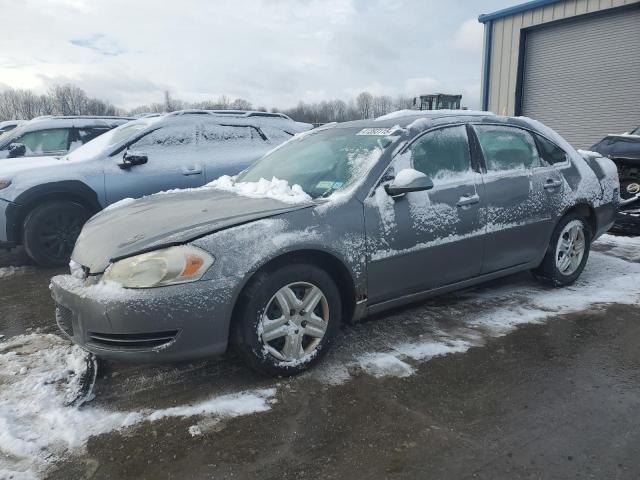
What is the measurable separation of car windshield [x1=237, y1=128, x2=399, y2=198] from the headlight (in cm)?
98

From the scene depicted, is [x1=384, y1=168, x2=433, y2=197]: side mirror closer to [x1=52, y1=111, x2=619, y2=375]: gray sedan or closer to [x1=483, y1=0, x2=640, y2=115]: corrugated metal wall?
[x1=52, y1=111, x2=619, y2=375]: gray sedan

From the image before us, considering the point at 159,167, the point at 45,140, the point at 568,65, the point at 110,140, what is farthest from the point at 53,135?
the point at 568,65

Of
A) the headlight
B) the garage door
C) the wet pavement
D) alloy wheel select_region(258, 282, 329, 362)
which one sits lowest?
the wet pavement

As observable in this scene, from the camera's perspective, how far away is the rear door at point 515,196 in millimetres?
3854

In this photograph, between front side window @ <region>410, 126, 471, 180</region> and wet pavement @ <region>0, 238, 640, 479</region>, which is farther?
front side window @ <region>410, 126, 471, 180</region>

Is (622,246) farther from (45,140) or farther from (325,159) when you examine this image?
(45,140)

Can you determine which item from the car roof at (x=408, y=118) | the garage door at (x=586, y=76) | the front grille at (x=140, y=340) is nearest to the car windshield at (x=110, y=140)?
the car roof at (x=408, y=118)

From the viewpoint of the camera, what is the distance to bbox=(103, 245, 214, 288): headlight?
2578 mm

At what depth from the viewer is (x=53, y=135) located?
898 cm

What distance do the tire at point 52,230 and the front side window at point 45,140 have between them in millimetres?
3853

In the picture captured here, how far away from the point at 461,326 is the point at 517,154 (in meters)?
1.52

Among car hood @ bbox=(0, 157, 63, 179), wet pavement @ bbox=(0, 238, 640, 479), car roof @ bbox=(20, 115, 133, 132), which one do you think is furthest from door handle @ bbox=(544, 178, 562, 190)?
car roof @ bbox=(20, 115, 133, 132)

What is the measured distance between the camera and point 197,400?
2.76m

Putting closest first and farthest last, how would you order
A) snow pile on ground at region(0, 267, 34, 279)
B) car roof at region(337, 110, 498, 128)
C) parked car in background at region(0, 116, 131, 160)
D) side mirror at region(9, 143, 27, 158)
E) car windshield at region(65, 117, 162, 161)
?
car roof at region(337, 110, 498, 128), snow pile on ground at region(0, 267, 34, 279), car windshield at region(65, 117, 162, 161), side mirror at region(9, 143, 27, 158), parked car in background at region(0, 116, 131, 160)
